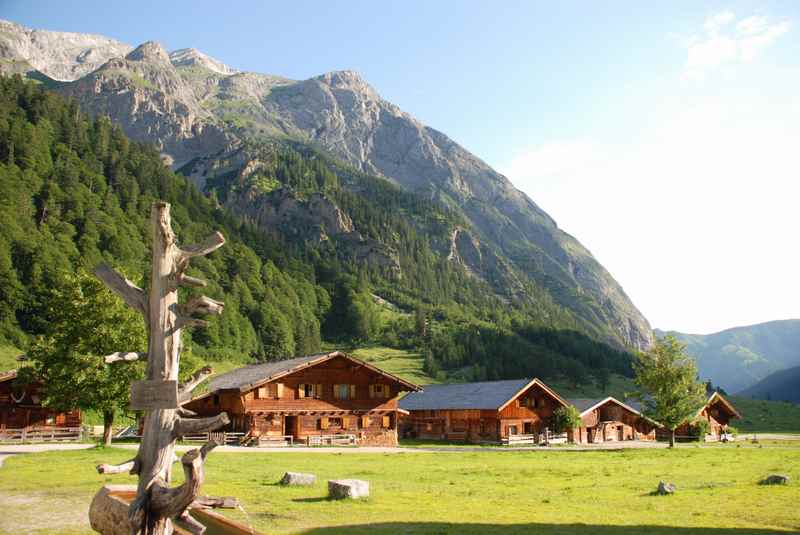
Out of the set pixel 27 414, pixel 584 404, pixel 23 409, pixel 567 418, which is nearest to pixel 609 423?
pixel 584 404

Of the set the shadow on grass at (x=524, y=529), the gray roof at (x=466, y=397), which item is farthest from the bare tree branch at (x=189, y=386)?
the gray roof at (x=466, y=397)

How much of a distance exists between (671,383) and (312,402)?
111 feet

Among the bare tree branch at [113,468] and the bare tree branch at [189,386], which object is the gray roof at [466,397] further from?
the bare tree branch at [113,468]

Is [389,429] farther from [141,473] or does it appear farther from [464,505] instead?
[141,473]

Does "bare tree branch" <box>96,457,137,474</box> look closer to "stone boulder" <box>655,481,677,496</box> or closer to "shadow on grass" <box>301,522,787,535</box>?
"shadow on grass" <box>301,522,787,535</box>

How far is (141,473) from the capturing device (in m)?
11.0

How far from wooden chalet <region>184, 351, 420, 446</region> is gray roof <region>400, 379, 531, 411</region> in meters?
8.72

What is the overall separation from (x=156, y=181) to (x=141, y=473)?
20173 centimetres

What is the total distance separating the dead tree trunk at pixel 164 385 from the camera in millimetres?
10531

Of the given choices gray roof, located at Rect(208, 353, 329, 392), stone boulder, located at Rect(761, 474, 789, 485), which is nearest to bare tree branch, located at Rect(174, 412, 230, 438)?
stone boulder, located at Rect(761, 474, 789, 485)

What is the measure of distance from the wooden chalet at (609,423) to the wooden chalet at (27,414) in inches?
2083

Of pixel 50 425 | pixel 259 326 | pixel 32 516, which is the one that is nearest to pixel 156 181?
pixel 259 326

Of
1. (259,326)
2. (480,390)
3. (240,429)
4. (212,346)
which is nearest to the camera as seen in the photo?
(240,429)

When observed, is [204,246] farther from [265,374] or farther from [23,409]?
[23,409]
